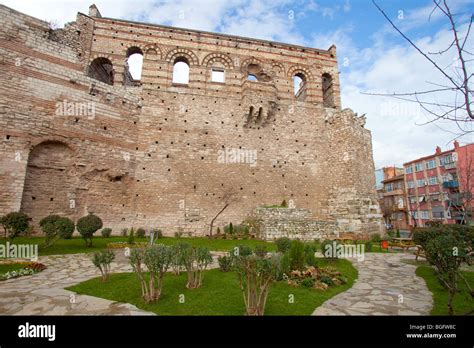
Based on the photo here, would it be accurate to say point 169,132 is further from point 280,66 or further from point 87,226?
point 280,66

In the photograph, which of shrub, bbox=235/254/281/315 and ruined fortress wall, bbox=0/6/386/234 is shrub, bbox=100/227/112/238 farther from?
shrub, bbox=235/254/281/315

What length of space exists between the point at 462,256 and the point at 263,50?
20066mm

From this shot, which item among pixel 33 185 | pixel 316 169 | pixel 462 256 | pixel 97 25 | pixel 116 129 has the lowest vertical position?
pixel 462 256

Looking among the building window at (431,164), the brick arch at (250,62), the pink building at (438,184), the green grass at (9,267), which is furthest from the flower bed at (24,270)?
the building window at (431,164)

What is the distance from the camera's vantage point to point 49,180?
13.2 metres

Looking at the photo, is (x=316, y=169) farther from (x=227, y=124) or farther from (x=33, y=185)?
(x=33, y=185)

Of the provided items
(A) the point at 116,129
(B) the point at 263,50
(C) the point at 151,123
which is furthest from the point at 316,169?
(A) the point at 116,129

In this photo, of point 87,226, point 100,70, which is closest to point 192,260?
point 87,226

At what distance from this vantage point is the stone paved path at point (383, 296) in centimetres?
418

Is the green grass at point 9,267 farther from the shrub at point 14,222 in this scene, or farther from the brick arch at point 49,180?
the brick arch at point 49,180

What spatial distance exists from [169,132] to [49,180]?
7.41 meters

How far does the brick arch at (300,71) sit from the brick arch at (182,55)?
25.6 feet

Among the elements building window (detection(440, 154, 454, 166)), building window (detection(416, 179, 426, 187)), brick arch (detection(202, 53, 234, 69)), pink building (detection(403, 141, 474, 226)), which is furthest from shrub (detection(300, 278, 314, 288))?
building window (detection(416, 179, 426, 187))
